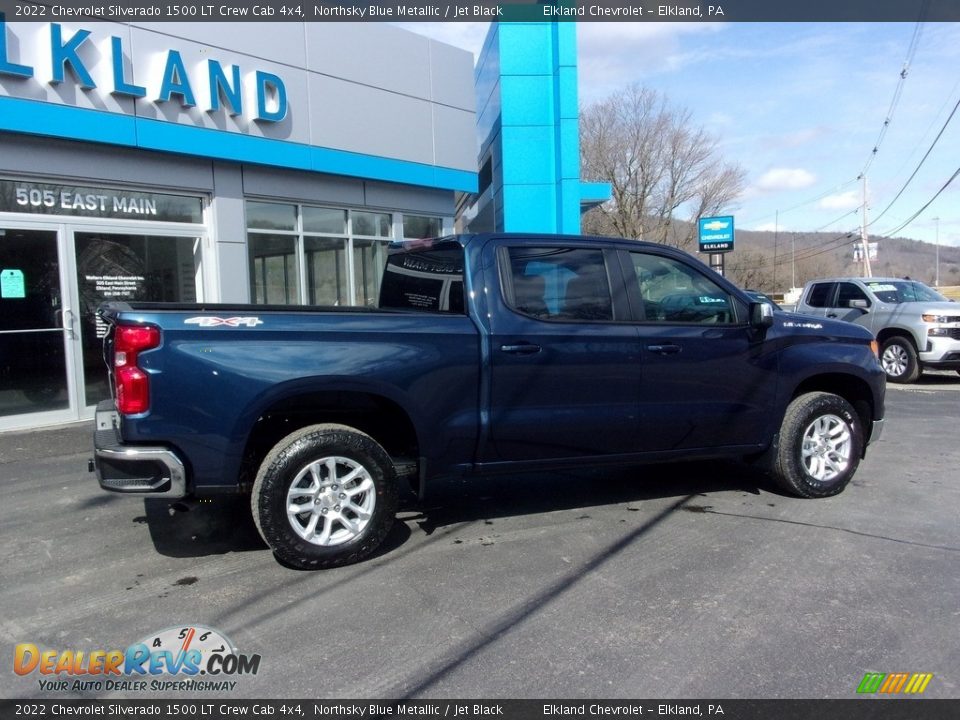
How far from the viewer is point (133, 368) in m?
3.90

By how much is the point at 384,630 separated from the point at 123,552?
210 centimetres

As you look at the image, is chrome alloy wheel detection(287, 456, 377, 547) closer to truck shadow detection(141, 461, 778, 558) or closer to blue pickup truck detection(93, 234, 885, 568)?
blue pickup truck detection(93, 234, 885, 568)

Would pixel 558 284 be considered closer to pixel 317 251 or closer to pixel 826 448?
pixel 826 448

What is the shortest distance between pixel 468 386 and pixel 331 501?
Answer: 3.44 ft

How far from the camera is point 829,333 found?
568cm

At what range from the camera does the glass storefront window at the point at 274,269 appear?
11.0 metres

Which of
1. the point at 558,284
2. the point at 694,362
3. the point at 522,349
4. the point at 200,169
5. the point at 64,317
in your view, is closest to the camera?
the point at 522,349

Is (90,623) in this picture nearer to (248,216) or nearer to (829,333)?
(829,333)

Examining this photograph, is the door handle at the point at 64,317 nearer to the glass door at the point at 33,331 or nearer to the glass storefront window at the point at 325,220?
the glass door at the point at 33,331

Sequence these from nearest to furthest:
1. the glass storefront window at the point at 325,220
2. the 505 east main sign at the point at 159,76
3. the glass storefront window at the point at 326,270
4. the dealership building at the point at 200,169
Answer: the 505 east main sign at the point at 159,76
the dealership building at the point at 200,169
the glass storefront window at the point at 325,220
the glass storefront window at the point at 326,270

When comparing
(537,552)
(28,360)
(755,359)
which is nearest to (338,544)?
(537,552)

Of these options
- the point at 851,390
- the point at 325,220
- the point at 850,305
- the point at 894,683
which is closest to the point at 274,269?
the point at 325,220

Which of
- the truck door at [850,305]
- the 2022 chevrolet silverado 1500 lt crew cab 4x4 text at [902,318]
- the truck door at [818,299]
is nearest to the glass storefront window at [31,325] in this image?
the 2022 chevrolet silverado 1500 lt crew cab 4x4 text at [902,318]

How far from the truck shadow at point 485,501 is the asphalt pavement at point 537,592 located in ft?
0.08
